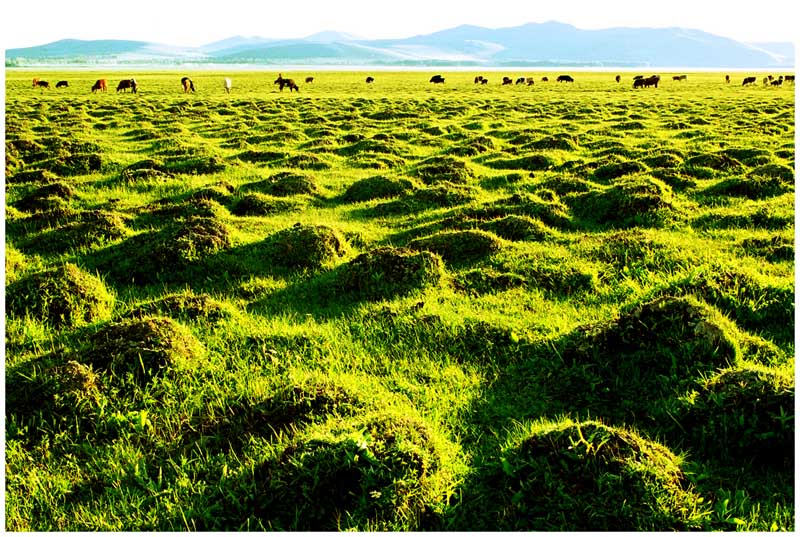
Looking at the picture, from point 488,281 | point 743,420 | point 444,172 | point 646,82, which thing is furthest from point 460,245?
point 646,82

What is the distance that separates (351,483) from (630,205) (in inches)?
358

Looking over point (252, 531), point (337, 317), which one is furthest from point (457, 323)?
point (252, 531)

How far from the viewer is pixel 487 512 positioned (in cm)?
387

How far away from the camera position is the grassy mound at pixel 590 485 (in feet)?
11.9

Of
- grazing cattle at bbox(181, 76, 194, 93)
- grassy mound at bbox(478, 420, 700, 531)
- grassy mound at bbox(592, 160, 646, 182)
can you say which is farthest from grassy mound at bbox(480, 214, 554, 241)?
grazing cattle at bbox(181, 76, 194, 93)

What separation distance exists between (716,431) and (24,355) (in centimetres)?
654

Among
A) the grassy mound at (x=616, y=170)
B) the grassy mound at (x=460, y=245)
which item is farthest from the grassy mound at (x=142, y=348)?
the grassy mound at (x=616, y=170)

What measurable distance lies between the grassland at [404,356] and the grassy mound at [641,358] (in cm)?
2

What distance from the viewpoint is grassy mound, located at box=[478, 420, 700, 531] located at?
363 centimetres

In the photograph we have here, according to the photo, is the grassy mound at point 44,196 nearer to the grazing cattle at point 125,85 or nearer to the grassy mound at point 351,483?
the grassy mound at point 351,483

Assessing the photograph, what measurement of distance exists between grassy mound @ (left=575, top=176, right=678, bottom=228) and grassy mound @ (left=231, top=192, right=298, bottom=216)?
19.9 feet

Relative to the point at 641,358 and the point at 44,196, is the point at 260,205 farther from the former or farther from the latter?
the point at 641,358

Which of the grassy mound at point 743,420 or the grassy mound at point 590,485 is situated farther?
the grassy mound at point 743,420

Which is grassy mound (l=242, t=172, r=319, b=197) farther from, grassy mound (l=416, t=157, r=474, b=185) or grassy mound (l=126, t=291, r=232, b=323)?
grassy mound (l=126, t=291, r=232, b=323)
